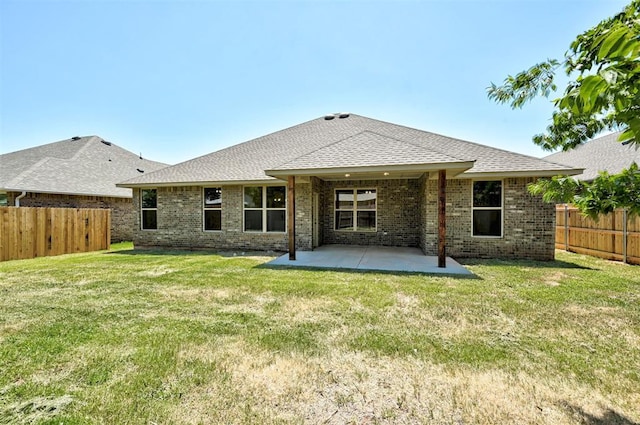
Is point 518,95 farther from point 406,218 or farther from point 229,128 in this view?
point 229,128

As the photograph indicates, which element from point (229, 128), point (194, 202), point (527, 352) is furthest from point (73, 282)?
point (229, 128)

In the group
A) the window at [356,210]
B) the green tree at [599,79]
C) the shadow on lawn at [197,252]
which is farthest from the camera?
the window at [356,210]

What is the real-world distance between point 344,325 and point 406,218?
8304 mm

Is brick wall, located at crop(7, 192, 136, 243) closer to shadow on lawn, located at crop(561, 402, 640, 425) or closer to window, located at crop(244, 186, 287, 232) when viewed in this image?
window, located at crop(244, 186, 287, 232)

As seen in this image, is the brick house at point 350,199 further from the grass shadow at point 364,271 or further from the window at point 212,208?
the grass shadow at point 364,271

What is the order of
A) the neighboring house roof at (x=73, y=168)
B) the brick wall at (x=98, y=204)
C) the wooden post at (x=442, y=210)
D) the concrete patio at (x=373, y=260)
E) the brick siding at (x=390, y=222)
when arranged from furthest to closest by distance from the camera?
1. the neighboring house roof at (x=73, y=168)
2. the brick wall at (x=98, y=204)
3. the brick siding at (x=390, y=222)
4. the concrete patio at (x=373, y=260)
5. the wooden post at (x=442, y=210)

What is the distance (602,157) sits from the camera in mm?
14922

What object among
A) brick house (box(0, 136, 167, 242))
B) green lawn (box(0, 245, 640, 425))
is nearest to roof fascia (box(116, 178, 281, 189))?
brick house (box(0, 136, 167, 242))

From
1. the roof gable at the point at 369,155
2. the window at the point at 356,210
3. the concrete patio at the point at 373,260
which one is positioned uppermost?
the roof gable at the point at 369,155

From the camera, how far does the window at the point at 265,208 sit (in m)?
11.2

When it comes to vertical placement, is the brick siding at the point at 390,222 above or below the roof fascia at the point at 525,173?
below

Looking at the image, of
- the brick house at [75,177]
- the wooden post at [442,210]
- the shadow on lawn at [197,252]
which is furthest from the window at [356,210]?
the brick house at [75,177]

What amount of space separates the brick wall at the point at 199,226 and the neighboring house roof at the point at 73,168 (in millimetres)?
3876

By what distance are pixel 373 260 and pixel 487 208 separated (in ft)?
14.2
